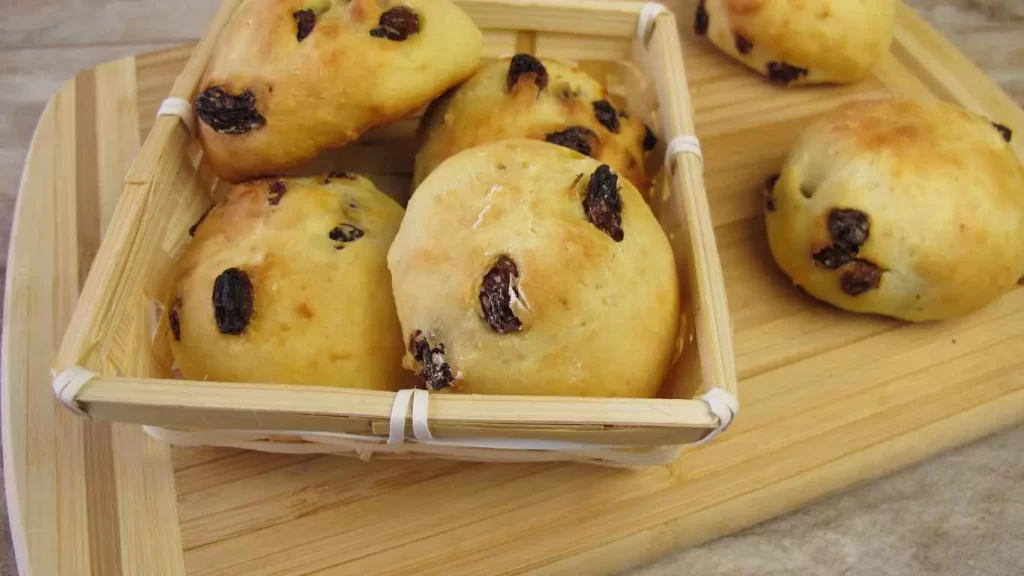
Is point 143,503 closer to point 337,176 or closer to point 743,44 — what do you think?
point 337,176

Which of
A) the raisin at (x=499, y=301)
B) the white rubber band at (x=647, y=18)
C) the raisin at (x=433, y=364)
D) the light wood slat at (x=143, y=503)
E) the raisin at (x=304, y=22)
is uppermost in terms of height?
the raisin at (x=304, y=22)

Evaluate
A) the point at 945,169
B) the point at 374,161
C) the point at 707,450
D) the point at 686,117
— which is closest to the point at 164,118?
the point at 374,161

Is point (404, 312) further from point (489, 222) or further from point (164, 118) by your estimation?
point (164, 118)

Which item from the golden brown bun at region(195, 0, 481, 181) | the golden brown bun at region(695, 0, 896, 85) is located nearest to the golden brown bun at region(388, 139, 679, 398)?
the golden brown bun at region(195, 0, 481, 181)

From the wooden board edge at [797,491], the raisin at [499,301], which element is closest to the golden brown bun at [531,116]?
the raisin at [499,301]

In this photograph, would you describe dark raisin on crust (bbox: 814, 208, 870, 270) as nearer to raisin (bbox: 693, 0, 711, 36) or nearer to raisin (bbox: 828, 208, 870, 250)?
raisin (bbox: 828, 208, 870, 250)

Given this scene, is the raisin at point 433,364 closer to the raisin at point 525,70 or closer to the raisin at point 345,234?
the raisin at point 345,234
